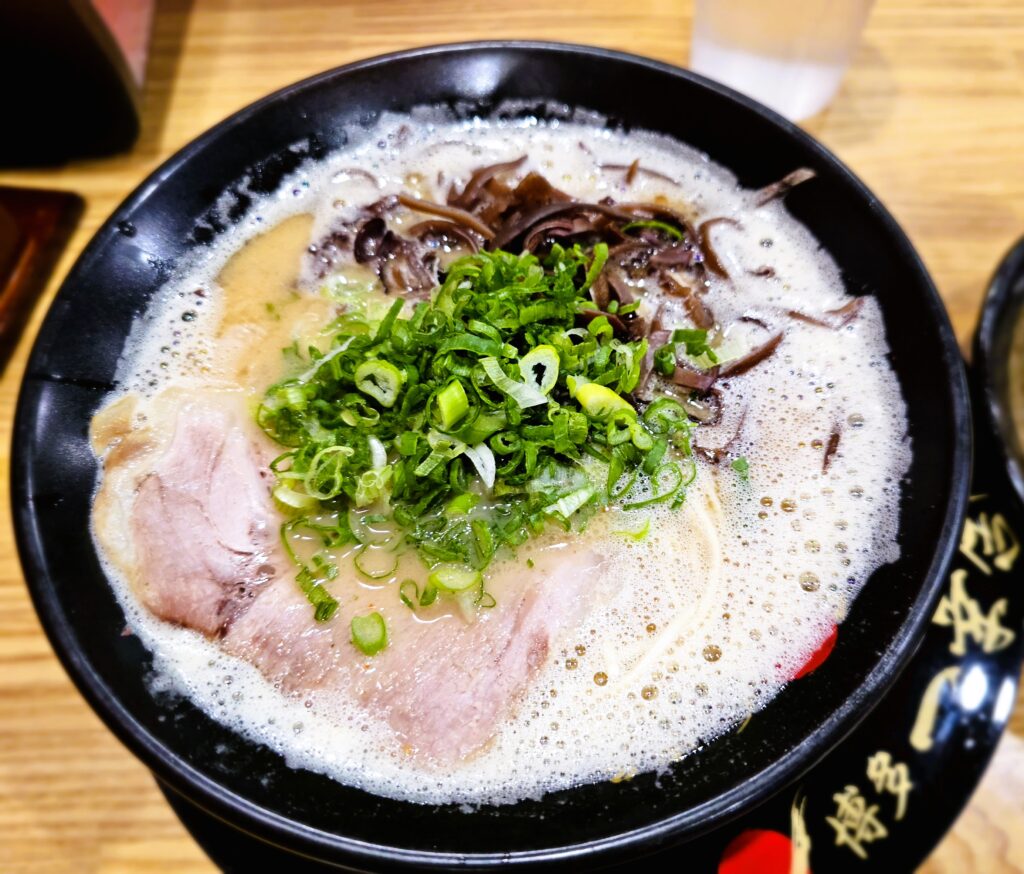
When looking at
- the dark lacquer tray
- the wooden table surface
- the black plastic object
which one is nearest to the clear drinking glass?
the wooden table surface

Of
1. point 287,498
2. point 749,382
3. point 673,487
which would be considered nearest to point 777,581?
point 673,487

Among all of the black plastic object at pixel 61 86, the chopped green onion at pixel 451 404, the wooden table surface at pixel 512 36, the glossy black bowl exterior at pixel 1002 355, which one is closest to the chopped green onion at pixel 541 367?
the chopped green onion at pixel 451 404

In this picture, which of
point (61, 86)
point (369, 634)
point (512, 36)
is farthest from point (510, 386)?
point (61, 86)

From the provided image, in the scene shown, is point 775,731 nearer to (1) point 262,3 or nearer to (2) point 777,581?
(2) point 777,581

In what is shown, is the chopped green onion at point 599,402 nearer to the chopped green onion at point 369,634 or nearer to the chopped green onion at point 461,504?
the chopped green onion at point 461,504

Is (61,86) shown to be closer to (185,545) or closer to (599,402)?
(185,545)
